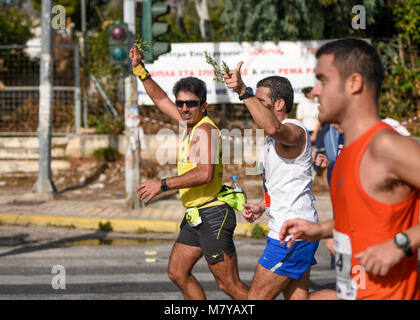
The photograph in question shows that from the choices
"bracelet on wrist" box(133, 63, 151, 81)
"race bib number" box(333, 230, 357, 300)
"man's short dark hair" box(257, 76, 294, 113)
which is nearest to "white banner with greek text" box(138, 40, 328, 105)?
"bracelet on wrist" box(133, 63, 151, 81)

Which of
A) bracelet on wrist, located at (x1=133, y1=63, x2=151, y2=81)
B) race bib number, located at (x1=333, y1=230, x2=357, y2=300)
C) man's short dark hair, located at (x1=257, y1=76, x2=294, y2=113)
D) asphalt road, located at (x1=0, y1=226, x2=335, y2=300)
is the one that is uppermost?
bracelet on wrist, located at (x1=133, y1=63, x2=151, y2=81)

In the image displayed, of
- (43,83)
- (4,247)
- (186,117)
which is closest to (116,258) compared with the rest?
(4,247)

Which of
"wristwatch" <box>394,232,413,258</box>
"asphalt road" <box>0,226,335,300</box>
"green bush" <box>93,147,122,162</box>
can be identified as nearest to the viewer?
"wristwatch" <box>394,232,413,258</box>

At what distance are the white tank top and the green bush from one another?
36.7 ft

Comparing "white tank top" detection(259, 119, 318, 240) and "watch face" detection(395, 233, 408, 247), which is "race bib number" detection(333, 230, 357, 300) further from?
"white tank top" detection(259, 119, 318, 240)

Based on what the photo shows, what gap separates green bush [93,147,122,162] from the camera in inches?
602

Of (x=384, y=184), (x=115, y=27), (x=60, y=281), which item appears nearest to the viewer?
(x=384, y=184)

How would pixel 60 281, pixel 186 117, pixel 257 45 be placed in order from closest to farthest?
pixel 186 117 → pixel 60 281 → pixel 257 45

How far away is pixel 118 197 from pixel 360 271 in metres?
10.4

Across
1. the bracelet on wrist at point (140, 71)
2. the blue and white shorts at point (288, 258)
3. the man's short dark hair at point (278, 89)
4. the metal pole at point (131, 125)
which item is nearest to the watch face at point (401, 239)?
the blue and white shorts at point (288, 258)

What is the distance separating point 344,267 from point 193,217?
2.22 m

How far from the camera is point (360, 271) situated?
2.80 meters

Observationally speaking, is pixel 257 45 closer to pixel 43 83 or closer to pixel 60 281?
pixel 43 83

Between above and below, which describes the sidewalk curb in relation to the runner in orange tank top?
below
